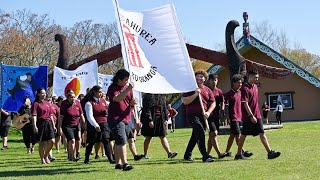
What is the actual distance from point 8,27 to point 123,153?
4369cm

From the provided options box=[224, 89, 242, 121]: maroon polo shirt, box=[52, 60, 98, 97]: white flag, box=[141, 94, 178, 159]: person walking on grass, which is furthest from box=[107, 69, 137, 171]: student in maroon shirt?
box=[52, 60, 98, 97]: white flag

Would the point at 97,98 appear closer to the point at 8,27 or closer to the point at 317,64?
the point at 8,27

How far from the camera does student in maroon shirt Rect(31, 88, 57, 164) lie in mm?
13742

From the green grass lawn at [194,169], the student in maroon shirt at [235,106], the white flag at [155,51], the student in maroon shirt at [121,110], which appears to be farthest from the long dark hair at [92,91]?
the student in maroon shirt at [235,106]

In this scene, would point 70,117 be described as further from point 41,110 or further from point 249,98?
point 249,98

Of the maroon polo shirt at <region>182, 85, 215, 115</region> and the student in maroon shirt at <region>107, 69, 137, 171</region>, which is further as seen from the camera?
the maroon polo shirt at <region>182, 85, 215, 115</region>

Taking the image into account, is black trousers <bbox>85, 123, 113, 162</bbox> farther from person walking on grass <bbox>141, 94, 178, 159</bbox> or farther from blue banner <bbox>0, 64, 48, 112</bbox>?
blue banner <bbox>0, 64, 48, 112</bbox>

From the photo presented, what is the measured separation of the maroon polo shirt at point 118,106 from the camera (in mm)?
10758

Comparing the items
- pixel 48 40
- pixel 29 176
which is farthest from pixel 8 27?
pixel 29 176

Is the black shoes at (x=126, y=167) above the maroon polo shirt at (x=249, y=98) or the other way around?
the other way around

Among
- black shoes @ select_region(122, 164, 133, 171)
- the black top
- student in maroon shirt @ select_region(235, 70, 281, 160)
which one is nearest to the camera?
black shoes @ select_region(122, 164, 133, 171)

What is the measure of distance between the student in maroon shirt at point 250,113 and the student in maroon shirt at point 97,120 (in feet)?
9.28

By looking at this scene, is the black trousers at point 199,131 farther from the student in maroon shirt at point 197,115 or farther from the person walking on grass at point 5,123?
the person walking on grass at point 5,123

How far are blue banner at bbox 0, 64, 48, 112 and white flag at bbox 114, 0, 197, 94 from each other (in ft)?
21.6
